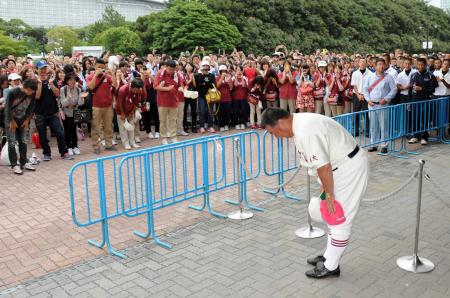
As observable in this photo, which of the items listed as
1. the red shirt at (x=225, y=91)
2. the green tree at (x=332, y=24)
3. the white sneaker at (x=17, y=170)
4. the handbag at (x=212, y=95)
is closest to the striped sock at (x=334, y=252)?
the white sneaker at (x=17, y=170)

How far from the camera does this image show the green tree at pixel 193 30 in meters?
33.0

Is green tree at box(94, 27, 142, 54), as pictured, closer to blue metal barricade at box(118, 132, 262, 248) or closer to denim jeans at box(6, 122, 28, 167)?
denim jeans at box(6, 122, 28, 167)

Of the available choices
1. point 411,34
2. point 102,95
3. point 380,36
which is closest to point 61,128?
point 102,95

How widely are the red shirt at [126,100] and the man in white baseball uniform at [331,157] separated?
7127mm

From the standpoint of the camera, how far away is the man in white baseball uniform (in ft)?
14.1

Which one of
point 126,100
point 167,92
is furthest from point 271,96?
point 126,100

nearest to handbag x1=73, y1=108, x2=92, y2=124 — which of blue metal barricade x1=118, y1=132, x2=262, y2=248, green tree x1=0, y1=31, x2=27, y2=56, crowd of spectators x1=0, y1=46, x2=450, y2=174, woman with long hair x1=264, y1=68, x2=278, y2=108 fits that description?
crowd of spectators x1=0, y1=46, x2=450, y2=174

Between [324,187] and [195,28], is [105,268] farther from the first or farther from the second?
[195,28]

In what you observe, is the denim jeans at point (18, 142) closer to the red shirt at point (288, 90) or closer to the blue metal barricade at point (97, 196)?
the blue metal barricade at point (97, 196)

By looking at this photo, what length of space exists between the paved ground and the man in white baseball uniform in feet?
2.00

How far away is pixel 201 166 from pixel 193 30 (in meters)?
26.4

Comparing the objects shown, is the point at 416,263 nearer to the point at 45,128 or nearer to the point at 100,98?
the point at 100,98

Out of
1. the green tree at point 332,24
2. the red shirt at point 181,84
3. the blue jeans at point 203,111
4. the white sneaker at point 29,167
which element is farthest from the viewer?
the green tree at point 332,24

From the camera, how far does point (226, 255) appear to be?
5.43m
